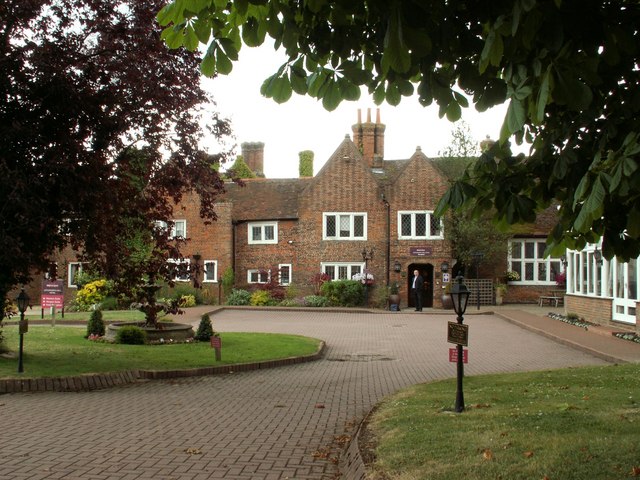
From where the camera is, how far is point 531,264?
38.3 meters

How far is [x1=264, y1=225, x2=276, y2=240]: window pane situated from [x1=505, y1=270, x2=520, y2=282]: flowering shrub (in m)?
14.3

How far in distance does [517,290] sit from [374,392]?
92.9 ft

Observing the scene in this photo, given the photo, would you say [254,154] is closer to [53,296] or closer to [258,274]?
[258,274]

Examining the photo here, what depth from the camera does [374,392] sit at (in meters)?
11.8

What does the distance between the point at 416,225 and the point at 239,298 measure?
11.3 metres

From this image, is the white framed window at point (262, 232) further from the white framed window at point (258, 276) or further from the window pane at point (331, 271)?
the window pane at point (331, 271)

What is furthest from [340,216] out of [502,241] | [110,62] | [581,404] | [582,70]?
[582,70]

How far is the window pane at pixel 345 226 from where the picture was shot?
38.3 meters

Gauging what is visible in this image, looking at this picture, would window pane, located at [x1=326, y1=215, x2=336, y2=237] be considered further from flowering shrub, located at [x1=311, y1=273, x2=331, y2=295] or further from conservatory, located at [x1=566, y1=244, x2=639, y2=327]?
conservatory, located at [x1=566, y1=244, x2=639, y2=327]

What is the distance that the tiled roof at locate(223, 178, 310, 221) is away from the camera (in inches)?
1574

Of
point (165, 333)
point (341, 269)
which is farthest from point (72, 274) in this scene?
point (165, 333)

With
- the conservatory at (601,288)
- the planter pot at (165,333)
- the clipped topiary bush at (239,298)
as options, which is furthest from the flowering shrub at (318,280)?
the planter pot at (165,333)

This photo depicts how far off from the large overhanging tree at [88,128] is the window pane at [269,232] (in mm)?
24787

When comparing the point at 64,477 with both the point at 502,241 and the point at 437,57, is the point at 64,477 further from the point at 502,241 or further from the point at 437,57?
the point at 502,241
